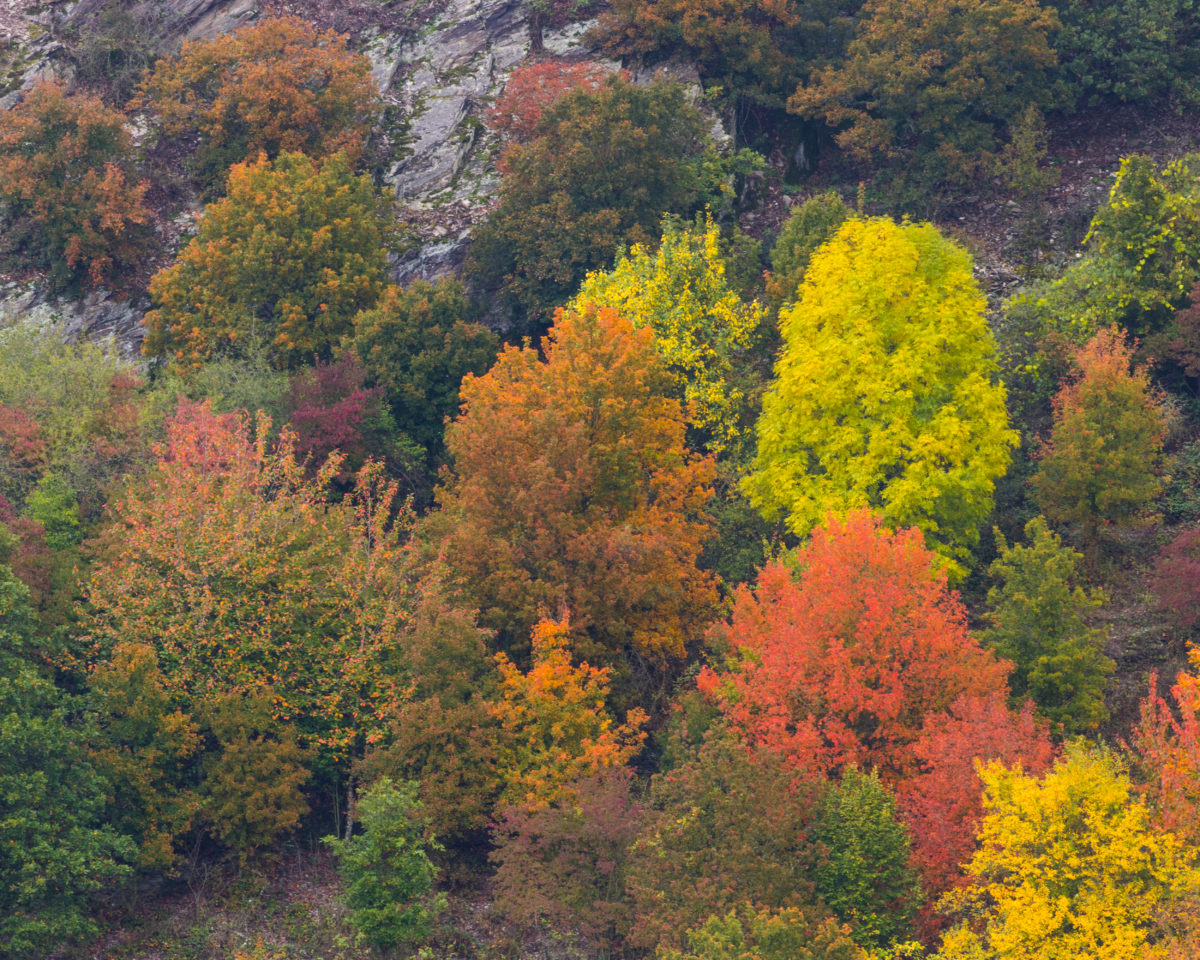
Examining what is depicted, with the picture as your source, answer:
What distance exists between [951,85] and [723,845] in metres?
38.7

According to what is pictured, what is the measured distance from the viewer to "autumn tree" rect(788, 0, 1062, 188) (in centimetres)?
5719

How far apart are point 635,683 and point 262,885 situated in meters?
12.9

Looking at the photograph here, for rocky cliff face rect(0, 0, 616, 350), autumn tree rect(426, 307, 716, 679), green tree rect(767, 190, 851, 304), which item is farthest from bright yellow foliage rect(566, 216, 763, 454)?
rocky cliff face rect(0, 0, 616, 350)

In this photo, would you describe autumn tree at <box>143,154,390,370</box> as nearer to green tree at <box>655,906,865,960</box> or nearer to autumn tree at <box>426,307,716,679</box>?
autumn tree at <box>426,307,716,679</box>

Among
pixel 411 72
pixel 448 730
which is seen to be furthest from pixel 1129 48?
pixel 448 730

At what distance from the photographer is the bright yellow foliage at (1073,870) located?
26438 mm

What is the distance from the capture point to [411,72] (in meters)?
68.8

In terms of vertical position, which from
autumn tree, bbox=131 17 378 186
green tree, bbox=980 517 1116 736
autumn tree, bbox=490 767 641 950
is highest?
autumn tree, bbox=131 17 378 186

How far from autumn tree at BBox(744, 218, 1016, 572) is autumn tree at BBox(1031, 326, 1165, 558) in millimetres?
2665

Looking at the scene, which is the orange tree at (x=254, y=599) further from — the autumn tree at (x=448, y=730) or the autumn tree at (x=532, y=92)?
the autumn tree at (x=532, y=92)

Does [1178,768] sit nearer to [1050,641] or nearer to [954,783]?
[954,783]

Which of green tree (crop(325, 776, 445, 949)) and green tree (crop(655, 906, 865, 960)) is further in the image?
green tree (crop(325, 776, 445, 949))

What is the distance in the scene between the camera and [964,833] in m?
30.7

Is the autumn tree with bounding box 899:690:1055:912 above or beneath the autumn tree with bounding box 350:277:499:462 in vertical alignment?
beneath
